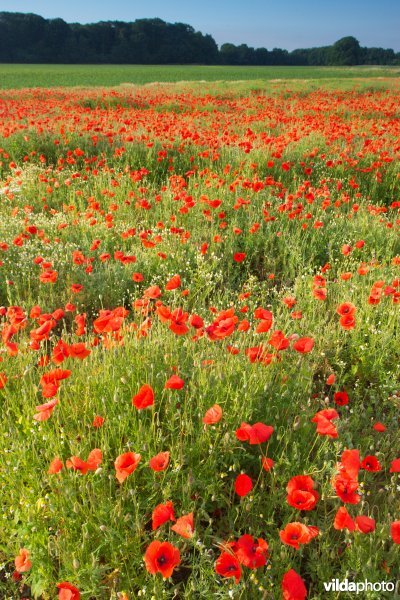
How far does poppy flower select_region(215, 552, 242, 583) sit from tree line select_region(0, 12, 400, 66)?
90.9m

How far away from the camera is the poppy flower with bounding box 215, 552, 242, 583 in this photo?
1.51 metres

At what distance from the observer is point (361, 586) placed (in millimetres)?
1736

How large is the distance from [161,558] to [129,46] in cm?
10000

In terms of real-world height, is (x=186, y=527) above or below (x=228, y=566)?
above

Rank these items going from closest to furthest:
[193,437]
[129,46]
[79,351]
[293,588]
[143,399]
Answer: [293,588], [143,399], [79,351], [193,437], [129,46]

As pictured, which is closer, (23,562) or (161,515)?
(161,515)

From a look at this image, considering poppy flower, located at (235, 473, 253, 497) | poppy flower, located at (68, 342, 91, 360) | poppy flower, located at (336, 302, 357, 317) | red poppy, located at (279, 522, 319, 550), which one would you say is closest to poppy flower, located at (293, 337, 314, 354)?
poppy flower, located at (336, 302, 357, 317)

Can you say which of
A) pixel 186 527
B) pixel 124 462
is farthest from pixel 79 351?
pixel 186 527

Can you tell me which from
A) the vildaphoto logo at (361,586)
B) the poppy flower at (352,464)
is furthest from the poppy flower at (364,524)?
the vildaphoto logo at (361,586)

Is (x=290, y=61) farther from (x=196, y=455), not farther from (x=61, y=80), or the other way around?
(x=196, y=455)

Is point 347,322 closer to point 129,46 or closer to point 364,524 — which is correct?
point 364,524

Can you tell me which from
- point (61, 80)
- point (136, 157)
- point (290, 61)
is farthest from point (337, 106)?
point (290, 61)

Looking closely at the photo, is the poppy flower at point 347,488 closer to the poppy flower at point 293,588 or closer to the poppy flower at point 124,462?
the poppy flower at point 293,588

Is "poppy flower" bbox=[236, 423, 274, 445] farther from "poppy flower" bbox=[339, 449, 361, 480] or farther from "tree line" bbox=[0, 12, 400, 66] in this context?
"tree line" bbox=[0, 12, 400, 66]
